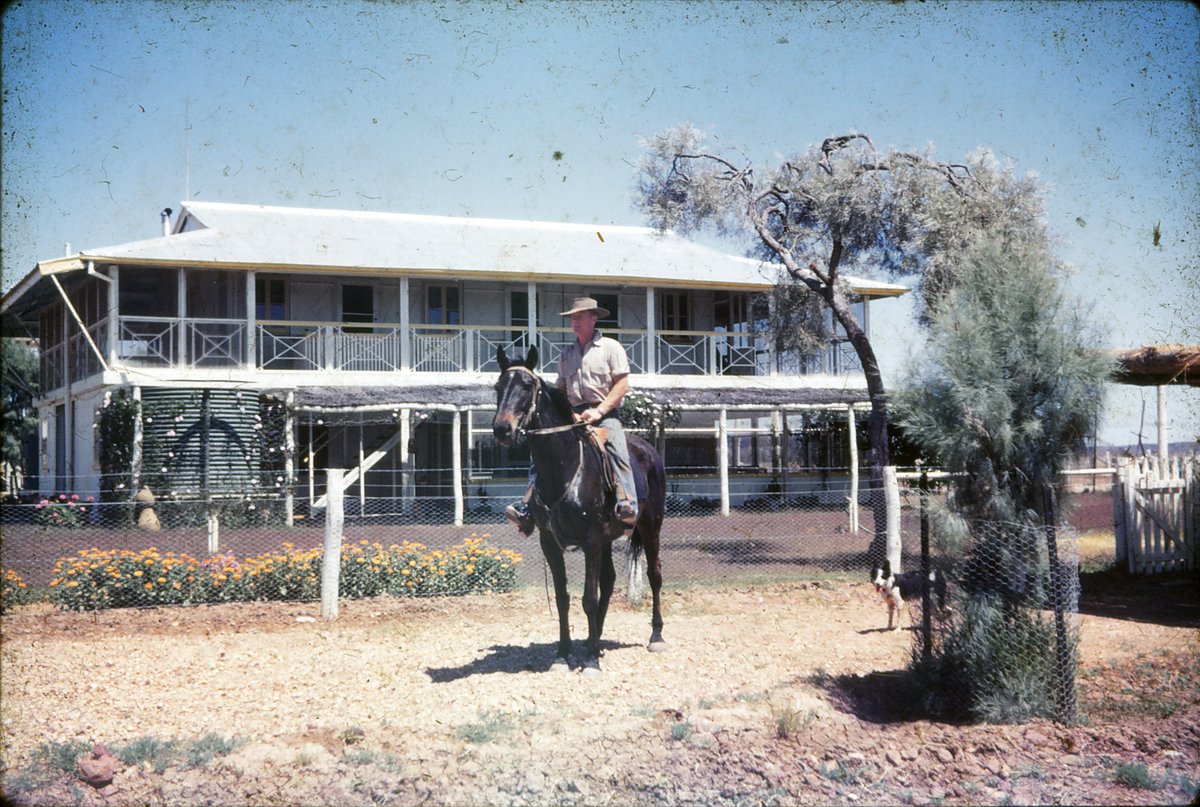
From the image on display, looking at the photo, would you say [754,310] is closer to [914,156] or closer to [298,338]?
[914,156]

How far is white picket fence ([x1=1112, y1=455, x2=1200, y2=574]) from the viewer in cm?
1247

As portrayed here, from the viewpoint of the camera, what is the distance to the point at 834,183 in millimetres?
14789

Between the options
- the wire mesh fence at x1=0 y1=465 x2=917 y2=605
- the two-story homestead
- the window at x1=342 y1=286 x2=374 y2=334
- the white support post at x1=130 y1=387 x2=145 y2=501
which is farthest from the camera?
the window at x1=342 y1=286 x2=374 y2=334

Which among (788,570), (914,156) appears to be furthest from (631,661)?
(914,156)

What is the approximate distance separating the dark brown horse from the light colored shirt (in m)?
0.31

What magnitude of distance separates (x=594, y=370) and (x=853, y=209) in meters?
8.86

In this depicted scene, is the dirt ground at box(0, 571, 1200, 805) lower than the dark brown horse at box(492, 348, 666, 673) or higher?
lower

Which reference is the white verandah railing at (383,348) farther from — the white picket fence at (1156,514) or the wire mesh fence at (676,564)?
the white picket fence at (1156,514)

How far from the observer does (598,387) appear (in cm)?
717

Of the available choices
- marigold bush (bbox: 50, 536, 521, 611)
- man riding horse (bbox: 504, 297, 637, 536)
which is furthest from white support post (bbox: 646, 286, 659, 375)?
man riding horse (bbox: 504, 297, 637, 536)

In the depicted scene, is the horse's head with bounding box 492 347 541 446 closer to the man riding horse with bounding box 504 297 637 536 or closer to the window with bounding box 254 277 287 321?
the man riding horse with bounding box 504 297 637 536

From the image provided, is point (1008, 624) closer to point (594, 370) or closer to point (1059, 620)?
point (1059, 620)

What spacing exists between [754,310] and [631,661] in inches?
609

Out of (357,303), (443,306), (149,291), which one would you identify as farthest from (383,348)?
(149,291)
